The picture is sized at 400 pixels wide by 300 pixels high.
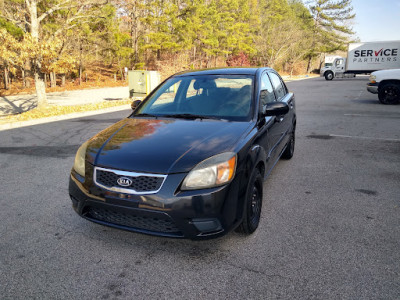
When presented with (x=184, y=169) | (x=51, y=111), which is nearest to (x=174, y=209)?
(x=184, y=169)

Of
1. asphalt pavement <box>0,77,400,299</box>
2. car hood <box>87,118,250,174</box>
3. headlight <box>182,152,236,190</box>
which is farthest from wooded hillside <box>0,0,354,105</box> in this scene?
headlight <box>182,152,236,190</box>

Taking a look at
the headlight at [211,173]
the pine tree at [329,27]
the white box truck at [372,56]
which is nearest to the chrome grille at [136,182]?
the headlight at [211,173]

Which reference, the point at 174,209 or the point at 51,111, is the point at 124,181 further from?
the point at 51,111

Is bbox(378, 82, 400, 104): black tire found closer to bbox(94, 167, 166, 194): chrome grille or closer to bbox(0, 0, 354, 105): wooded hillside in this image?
bbox(0, 0, 354, 105): wooded hillside

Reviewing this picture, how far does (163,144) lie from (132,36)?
2886cm

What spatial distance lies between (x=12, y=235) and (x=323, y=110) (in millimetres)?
11198

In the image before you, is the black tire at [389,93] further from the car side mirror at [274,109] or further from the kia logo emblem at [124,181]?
the kia logo emblem at [124,181]

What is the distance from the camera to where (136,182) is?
243 centimetres

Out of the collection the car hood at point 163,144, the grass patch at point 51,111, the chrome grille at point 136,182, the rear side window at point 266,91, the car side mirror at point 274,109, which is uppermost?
the rear side window at point 266,91

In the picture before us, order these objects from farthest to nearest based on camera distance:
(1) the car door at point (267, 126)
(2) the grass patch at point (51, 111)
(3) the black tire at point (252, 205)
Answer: (2) the grass patch at point (51, 111), (1) the car door at point (267, 126), (3) the black tire at point (252, 205)

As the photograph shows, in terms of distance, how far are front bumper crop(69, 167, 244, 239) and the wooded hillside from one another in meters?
10.1

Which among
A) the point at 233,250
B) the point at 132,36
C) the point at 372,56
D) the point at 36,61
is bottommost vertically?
the point at 233,250

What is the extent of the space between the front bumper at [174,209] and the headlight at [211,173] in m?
0.05

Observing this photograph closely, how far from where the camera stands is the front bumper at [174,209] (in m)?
2.36
